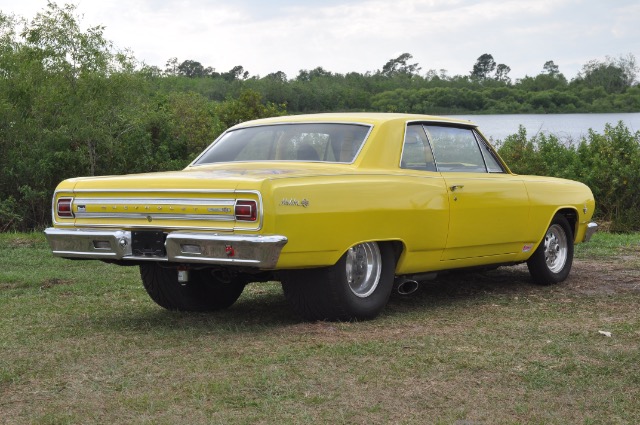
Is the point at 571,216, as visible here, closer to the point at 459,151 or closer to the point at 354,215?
the point at 459,151

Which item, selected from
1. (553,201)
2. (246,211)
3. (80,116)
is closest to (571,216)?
(553,201)

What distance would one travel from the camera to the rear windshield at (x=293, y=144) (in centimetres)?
748

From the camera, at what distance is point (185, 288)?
7801 mm

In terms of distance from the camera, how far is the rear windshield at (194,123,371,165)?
748 centimetres

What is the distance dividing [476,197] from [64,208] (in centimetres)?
311

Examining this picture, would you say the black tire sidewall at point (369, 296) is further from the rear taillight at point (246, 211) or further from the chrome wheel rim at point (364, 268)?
the rear taillight at point (246, 211)

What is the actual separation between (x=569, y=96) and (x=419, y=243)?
25145mm

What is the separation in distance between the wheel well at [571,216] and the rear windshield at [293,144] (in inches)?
106

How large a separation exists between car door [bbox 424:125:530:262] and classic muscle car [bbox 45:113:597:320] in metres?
0.01

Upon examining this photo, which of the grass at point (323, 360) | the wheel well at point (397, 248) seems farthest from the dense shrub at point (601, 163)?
the wheel well at point (397, 248)

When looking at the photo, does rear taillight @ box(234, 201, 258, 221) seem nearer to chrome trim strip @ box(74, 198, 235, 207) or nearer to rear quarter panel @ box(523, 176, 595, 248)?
chrome trim strip @ box(74, 198, 235, 207)

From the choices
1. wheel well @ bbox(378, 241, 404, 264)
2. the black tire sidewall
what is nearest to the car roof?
wheel well @ bbox(378, 241, 404, 264)

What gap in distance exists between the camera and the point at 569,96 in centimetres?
3138

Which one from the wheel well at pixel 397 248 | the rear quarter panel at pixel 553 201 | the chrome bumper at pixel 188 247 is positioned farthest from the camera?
the rear quarter panel at pixel 553 201
